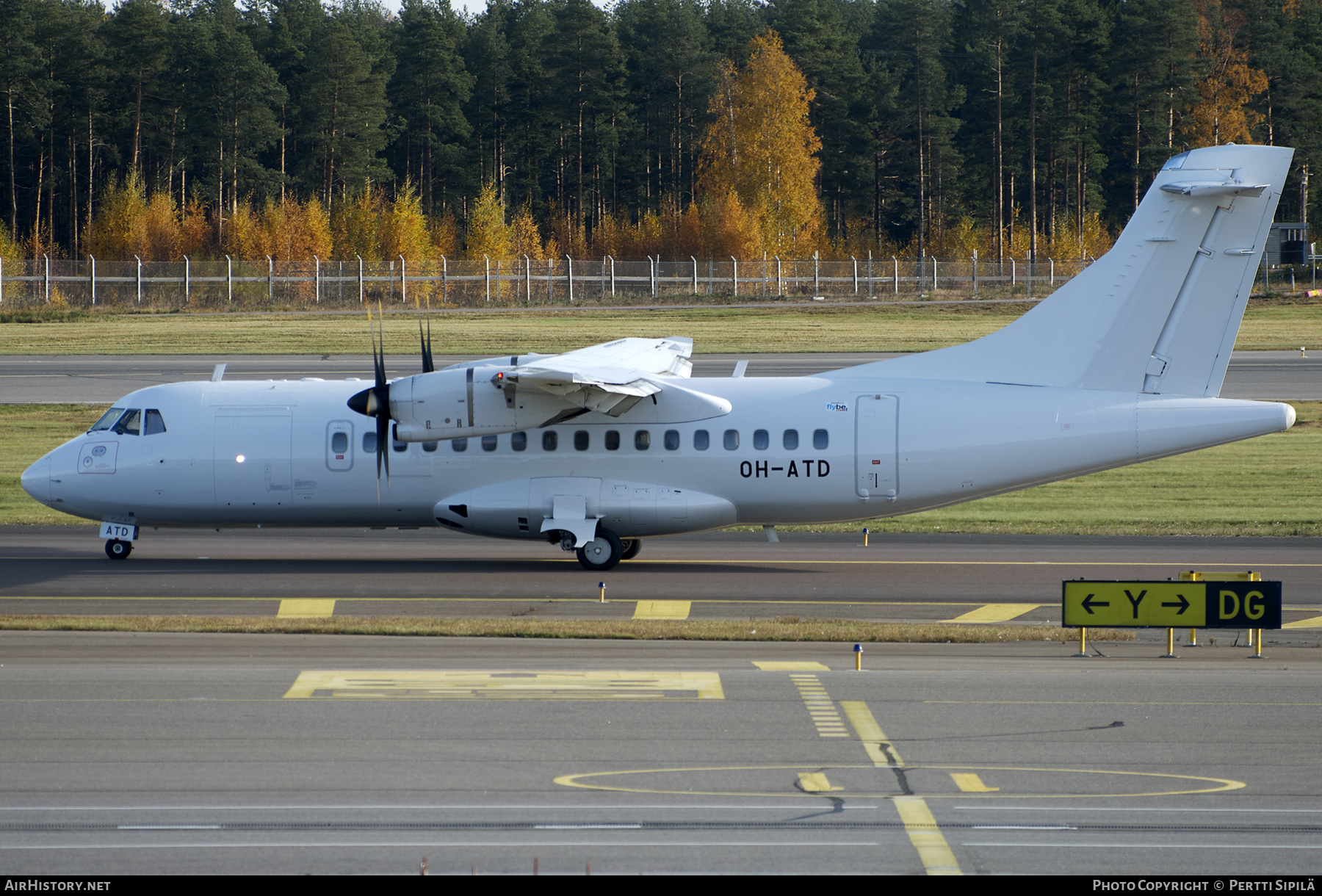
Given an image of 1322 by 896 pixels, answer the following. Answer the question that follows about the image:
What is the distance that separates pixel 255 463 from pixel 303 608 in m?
4.60

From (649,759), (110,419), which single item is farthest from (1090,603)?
(110,419)

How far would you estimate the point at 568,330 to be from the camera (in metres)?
68.8

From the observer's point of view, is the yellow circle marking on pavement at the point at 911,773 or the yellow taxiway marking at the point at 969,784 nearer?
the yellow circle marking on pavement at the point at 911,773

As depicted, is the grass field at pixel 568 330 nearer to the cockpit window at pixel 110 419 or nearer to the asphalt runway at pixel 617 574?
the asphalt runway at pixel 617 574

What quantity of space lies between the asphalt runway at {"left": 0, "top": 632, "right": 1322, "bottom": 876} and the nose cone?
728 cm

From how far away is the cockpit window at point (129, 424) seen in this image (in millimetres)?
24672

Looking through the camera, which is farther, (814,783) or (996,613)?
(996,613)

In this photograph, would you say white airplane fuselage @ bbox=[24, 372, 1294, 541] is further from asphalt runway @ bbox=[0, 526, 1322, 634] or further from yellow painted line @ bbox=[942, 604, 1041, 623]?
yellow painted line @ bbox=[942, 604, 1041, 623]

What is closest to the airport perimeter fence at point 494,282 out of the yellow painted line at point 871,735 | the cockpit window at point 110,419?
the cockpit window at point 110,419

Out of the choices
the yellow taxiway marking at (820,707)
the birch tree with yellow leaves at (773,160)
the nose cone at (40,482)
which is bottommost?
the yellow taxiway marking at (820,707)

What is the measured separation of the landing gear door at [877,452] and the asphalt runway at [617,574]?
1.60m

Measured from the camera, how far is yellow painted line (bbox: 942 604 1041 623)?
19.7 m

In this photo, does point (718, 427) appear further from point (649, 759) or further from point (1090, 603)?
point (649, 759)

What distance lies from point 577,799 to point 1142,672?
8322 mm
